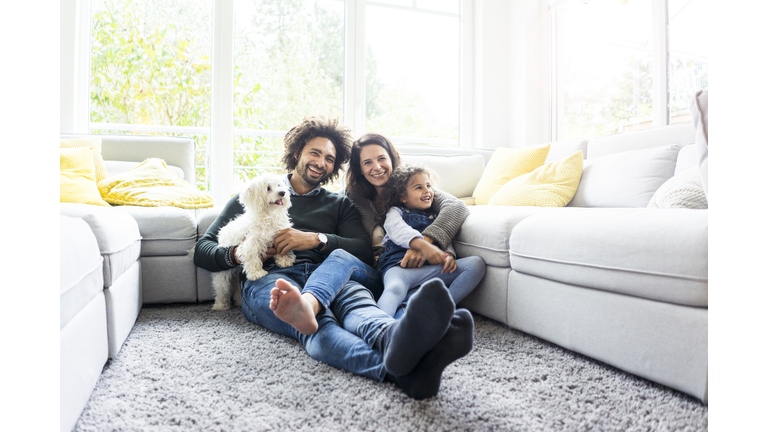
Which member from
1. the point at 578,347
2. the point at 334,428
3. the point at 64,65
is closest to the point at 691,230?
the point at 578,347

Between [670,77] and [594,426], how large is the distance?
108 inches

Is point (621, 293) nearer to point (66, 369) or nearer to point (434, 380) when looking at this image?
point (434, 380)

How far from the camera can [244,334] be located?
1448mm

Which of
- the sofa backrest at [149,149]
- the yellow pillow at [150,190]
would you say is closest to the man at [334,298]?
the yellow pillow at [150,190]

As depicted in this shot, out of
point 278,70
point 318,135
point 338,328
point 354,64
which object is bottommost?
point 338,328

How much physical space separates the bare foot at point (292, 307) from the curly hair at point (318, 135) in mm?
939

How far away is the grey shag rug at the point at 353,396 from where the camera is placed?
866mm

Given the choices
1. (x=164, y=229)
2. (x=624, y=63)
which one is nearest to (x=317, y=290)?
(x=164, y=229)

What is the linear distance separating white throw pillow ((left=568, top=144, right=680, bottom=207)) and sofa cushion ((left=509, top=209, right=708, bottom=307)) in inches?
27.8

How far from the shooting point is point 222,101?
3330 millimetres

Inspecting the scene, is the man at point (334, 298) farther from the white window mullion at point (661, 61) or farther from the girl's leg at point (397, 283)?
the white window mullion at point (661, 61)

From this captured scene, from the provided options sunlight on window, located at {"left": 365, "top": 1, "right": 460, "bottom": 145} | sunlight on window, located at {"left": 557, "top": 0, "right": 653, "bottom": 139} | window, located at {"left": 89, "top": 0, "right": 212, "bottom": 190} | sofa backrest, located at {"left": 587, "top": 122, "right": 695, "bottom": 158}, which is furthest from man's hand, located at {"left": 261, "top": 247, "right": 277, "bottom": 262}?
sunlight on window, located at {"left": 557, "top": 0, "right": 653, "bottom": 139}

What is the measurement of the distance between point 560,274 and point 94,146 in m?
2.49

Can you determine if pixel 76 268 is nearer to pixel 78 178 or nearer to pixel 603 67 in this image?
pixel 78 178
